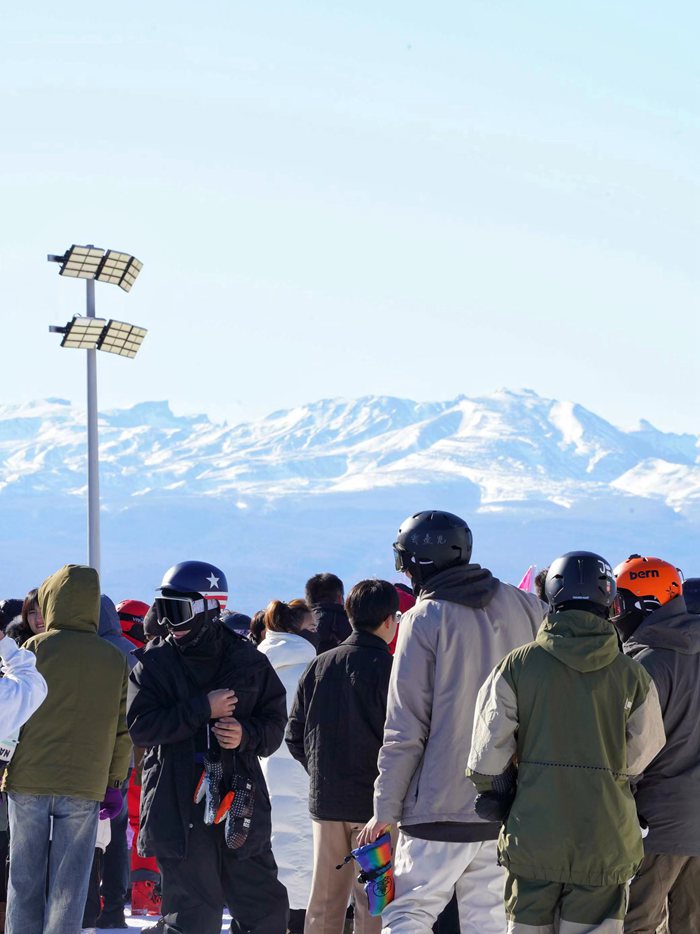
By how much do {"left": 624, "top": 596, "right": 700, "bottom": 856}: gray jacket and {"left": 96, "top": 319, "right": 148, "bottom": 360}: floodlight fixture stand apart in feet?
39.1

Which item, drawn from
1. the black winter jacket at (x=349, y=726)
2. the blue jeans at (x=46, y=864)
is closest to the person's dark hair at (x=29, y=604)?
the blue jeans at (x=46, y=864)

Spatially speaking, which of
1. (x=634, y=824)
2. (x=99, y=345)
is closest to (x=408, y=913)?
(x=634, y=824)

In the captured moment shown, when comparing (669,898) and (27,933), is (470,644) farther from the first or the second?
(27,933)

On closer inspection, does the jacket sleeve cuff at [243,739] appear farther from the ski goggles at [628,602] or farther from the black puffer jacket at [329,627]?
the black puffer jacket at [329,627]

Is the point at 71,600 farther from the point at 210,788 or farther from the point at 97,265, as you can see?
the point at 97,265

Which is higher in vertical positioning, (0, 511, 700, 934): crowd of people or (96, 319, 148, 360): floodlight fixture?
(96, 319, 148, 360): floodlight fixture

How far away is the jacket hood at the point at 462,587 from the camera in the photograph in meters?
5.32

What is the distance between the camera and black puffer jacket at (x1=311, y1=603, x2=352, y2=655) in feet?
25.2

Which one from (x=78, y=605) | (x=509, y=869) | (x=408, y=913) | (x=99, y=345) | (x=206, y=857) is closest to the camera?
(x=509, y=869)

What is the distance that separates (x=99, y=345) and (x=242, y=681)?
11426 mm

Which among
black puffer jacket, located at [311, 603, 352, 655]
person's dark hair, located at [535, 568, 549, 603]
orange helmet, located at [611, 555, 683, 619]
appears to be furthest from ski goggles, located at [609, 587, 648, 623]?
black puffer jacket, located at [311, 603, 352, 655]

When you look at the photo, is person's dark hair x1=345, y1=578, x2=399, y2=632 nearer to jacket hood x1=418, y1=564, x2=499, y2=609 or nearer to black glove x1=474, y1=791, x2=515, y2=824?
jacket hood x1=418, y1=564, x2=499, y2=609

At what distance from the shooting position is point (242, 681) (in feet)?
18.8

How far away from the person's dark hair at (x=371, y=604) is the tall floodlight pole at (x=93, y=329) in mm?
10243
